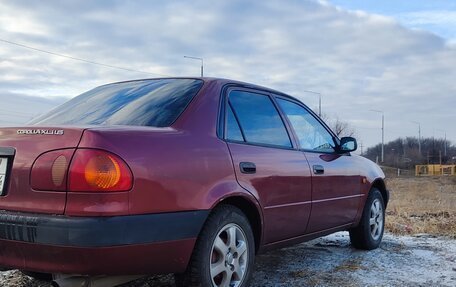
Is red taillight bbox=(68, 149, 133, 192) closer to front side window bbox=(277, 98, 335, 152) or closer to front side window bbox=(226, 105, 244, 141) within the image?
front side window bbox=(226, 105, 244, 141)

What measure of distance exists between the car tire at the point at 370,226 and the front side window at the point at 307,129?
1.03 m

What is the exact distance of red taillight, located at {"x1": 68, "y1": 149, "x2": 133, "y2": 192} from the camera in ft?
8.84

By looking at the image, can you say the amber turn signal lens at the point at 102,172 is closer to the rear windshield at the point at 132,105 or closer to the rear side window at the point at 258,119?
the rear windshield at the point at 132,105

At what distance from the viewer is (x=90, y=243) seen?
8.62 feet

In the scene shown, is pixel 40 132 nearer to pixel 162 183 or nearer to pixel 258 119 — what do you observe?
pixel 162 183

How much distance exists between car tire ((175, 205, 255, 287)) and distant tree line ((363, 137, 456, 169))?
346 ft

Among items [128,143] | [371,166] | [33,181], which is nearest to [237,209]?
[128,143]

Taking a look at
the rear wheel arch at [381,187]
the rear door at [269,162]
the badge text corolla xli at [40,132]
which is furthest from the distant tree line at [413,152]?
the badge text corolla xli at [40,132]

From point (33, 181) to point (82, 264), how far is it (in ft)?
1.80

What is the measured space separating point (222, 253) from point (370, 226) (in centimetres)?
293

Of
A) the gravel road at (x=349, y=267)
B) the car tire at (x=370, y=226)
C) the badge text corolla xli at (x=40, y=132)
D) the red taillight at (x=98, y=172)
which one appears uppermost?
the badge text corolla xli at (x=40, y=132)

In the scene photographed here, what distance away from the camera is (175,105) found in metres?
3.48

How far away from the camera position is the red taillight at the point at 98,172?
2.69 meters

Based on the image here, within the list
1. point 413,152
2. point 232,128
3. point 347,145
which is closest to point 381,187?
point 347,145
